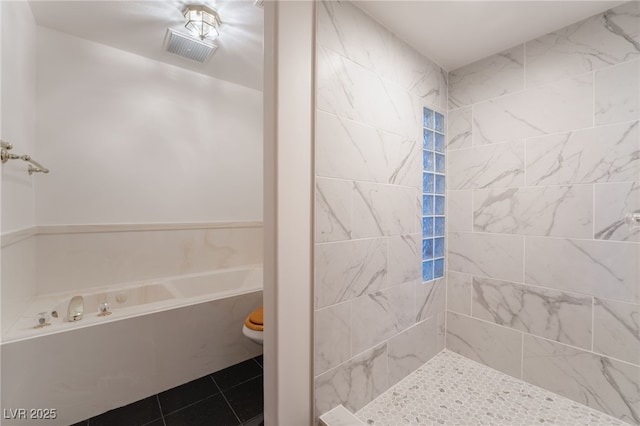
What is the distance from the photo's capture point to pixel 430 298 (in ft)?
5.01

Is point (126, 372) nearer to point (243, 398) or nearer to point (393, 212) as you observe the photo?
point (243, 398)

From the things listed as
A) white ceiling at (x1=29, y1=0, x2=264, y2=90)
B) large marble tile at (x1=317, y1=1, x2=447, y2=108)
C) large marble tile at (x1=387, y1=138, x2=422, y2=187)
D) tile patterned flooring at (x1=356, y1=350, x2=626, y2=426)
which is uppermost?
white ceiling at (x1=29, y1=0, x2=264, y2=90)

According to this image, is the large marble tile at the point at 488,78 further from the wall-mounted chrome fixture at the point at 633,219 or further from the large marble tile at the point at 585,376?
the large marble tile at the point at 585,376

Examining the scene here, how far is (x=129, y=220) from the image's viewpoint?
2.36m

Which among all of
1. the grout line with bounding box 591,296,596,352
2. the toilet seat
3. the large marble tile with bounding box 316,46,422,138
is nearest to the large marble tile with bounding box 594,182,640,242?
the grout line with bounding box 591,296,596,352

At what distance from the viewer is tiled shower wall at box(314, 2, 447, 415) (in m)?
1.00

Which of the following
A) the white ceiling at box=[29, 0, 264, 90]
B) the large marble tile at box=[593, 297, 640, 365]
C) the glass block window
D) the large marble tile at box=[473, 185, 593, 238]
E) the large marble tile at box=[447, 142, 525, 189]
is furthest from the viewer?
the white ceiling at box=[29, 0, 264, 90]

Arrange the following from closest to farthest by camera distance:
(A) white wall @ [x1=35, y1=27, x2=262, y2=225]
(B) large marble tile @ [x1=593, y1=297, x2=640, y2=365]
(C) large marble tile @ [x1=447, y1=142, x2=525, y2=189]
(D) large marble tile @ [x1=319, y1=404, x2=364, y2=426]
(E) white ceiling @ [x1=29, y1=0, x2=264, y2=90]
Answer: (D) large marble tile @ [x1=319, y1=404, x2=364, y2=426]
(B) large marble tile @ [x1=593, y1=297, x2=640, y2=365]
(C) large marble tile @ [x1=447, y1=142, x2=525, y2=189]
(E) white ceiling @ [x1=29, y1=0, x2=264, y2=90]
(A) white wall @ [x1=35, y1=27, x2=262, y2=225]

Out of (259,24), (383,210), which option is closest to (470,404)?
(383,210)

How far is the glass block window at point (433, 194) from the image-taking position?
151cm

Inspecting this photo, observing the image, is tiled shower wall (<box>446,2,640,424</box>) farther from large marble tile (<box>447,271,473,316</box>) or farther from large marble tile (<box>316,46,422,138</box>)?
large marble tile (<box>316,46,422,138</box>)

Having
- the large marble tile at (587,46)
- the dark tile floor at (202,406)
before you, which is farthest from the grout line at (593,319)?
the dark tile floor at (202,406)

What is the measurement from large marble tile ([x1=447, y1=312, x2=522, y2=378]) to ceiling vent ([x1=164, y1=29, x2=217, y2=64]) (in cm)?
288

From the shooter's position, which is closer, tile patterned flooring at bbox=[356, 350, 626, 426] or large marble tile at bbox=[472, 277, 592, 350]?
tile patterned flooring at bbox=[356, 350, 626, 426]
